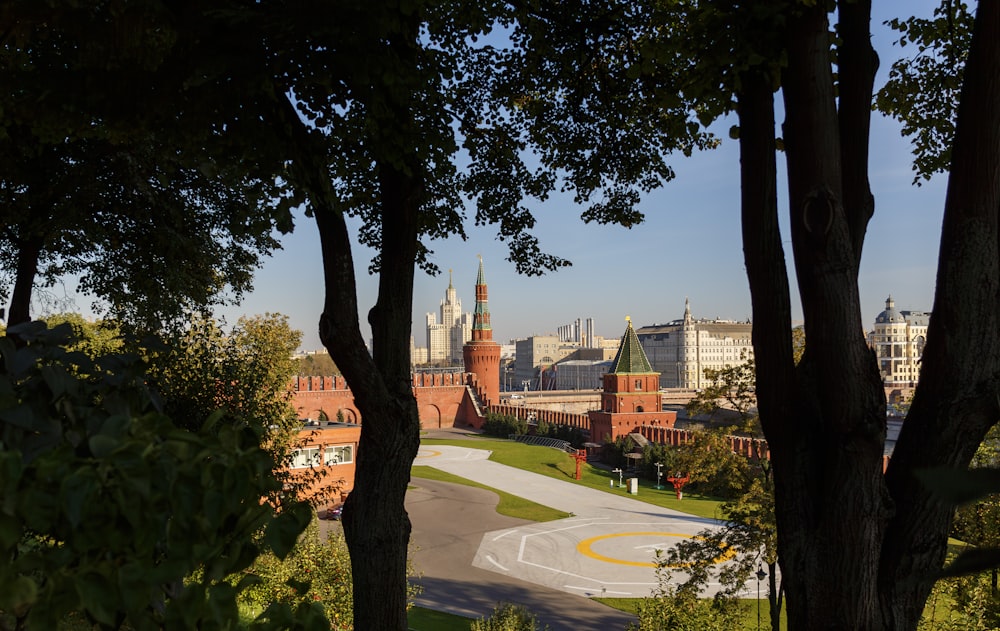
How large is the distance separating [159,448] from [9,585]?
384 millimetres

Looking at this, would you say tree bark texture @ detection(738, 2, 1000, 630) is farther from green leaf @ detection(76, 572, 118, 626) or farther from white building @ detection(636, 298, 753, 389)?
white building @ detection(636, 298, 753, 389)

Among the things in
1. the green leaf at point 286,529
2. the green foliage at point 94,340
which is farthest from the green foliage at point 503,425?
the green leaf at point 286,529

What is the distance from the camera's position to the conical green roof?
5266 centimetres

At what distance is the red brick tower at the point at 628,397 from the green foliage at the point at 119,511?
1974 inches

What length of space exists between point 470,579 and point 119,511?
21.9 m

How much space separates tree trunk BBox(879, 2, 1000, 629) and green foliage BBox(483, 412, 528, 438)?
5581 centimetres

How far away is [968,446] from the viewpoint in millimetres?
3477

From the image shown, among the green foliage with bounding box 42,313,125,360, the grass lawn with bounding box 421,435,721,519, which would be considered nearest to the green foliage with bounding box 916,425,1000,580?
the green foliage with bounding box 42,313,125,360

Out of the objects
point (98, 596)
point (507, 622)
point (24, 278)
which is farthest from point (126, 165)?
point (98, 596)

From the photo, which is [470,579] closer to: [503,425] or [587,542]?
[587,542]

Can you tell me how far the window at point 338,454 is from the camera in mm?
28375

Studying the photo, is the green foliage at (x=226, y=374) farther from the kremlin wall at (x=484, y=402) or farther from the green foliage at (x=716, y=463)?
the kremlin wall at (x=484, y=402)

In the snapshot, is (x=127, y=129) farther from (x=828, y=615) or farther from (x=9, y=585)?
(x=828, y=615)

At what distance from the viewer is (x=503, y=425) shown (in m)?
61.5
